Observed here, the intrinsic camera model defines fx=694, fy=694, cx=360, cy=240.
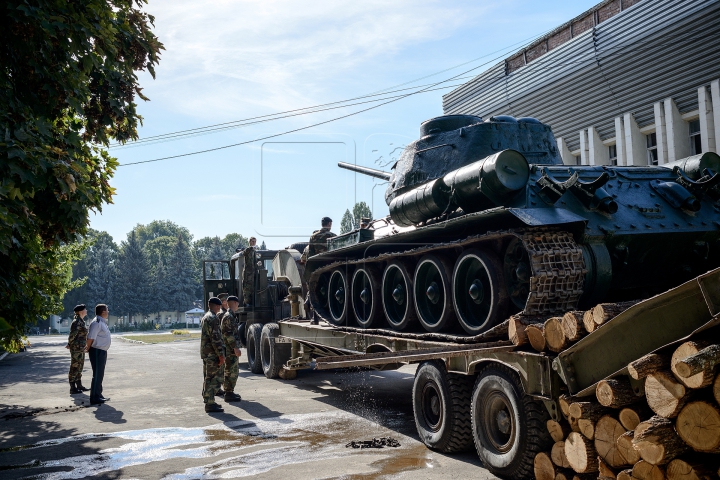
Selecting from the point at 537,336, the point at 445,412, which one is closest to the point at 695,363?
the point at 537,336

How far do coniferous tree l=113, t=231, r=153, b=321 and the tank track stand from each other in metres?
74.5

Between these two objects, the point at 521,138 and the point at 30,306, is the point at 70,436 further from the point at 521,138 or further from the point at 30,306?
the point at 521,138

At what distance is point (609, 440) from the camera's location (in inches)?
202

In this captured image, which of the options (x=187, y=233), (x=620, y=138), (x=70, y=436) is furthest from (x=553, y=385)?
(x=187, y=233)

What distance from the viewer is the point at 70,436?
8930 millimetres

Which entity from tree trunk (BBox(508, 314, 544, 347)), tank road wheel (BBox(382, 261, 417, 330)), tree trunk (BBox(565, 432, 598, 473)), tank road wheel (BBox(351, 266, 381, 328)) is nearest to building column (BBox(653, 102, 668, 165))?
tank road wheel (BBox(351, 266, 381, 328))

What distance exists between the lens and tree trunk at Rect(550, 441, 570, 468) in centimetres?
566

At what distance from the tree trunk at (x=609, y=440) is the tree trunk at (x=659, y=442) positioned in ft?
1.43

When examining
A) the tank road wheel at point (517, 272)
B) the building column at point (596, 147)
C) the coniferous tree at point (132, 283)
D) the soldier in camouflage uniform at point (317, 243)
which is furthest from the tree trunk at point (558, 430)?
the coniferous tree at point (132, 283)

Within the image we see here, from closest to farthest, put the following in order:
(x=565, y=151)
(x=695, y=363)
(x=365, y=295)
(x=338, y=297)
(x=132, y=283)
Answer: (x=695, y=363) → (x=365, y=295) → (x=338, y=297) → (x=565, y=151) → (x=132, y=283)

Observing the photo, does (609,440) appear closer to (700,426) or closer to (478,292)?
(700,426)

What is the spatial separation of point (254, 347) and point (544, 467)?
10938 mm

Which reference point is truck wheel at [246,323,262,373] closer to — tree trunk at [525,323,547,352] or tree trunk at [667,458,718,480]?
tree trunk at [525,323,547,352]

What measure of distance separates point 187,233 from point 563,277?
417ft
